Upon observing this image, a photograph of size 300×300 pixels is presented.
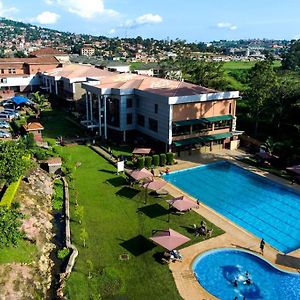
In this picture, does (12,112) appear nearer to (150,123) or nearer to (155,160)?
(150,123)

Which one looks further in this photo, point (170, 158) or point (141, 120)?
point (141, 120)

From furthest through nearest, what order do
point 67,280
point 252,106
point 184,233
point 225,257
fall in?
point 252,106
point 184,233
point 225,257
point 67,280

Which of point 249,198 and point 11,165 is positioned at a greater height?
point 11,165

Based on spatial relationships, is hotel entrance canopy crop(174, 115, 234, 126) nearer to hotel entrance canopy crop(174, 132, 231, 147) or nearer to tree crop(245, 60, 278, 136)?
hotel entrance canopy crop(174, 132, 231, 147)

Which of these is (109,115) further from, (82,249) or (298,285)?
(298,285)

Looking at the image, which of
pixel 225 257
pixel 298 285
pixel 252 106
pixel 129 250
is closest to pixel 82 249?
pixel 129 250

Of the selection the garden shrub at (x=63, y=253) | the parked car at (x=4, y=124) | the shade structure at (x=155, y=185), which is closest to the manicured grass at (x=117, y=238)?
the garden shrub at (x=63, y=253)

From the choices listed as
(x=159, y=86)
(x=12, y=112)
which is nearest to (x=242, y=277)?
(x=159, y=86)
